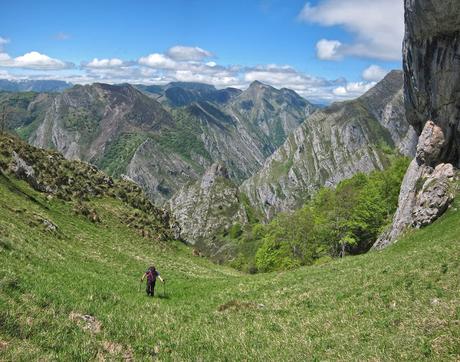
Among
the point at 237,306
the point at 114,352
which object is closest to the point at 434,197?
the point at 237,306

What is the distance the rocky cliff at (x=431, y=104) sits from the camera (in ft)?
160

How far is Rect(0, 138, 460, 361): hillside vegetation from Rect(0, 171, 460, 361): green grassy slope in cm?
6

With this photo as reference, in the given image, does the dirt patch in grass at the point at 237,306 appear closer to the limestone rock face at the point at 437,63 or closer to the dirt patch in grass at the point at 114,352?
the dirt patch in grass at the point at 114,352

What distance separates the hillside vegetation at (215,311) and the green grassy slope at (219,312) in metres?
0.06

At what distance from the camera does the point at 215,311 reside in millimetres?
23578

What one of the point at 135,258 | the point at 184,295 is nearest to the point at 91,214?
the point at 135,258

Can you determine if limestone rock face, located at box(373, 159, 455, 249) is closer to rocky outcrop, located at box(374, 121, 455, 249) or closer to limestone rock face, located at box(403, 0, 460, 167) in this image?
rocky outcrop, located at box(374, 121, 455, 249)

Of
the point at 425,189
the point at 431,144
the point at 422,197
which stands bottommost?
the point at 422,197

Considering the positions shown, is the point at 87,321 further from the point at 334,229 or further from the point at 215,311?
the point at 334,229

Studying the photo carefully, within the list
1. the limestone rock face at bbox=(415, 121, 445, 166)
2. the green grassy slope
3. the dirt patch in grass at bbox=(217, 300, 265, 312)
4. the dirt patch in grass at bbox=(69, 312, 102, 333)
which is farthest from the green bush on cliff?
the dirt patch in grass at bbox=(69, 312, 102, 333)

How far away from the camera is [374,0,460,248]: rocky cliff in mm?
48906

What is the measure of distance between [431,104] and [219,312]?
48300mm

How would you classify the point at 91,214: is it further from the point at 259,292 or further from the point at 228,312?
the point at 228,312

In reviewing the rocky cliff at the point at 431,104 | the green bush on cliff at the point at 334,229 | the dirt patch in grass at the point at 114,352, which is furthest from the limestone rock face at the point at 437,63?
the dirt patch in grass at the point at 114,352
